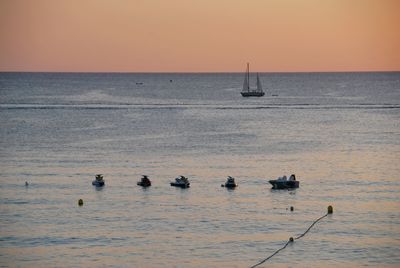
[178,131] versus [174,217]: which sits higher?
[178,131]

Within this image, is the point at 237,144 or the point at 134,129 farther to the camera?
the point at 134,129

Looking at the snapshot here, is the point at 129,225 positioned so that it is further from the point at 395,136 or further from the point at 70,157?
the point at 395,136

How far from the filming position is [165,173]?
91.2 metres

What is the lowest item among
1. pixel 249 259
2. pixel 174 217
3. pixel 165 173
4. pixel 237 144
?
pixel 249 259

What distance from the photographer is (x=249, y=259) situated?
5456 cm

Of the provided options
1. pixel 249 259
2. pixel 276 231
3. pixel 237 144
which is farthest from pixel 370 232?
pixel 237 144

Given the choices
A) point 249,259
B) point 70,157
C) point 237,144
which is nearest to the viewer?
point 249,259

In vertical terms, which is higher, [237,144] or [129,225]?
[237,144]

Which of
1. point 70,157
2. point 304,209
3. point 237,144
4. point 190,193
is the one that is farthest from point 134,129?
point 304,209

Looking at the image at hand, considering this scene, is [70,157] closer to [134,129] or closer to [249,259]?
[134,129]

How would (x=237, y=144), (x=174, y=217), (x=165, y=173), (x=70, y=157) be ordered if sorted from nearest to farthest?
(x=174, y=217) < (x=165, y=173) < (x=70, y=157) < (x=237, y=144)

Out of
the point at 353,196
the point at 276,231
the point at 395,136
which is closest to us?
the point at 276,231

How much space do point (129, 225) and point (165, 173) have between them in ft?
88.8

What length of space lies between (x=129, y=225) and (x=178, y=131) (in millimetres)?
80571
